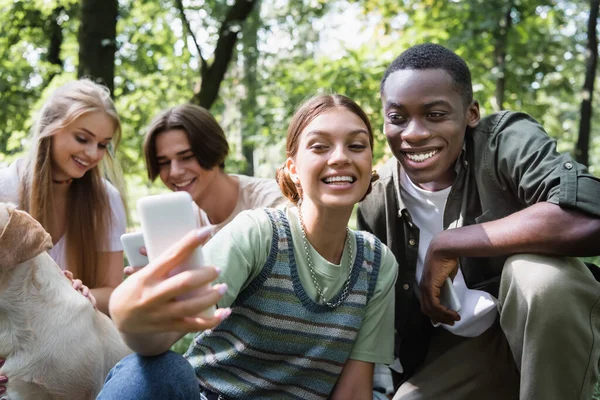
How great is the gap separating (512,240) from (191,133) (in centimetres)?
234

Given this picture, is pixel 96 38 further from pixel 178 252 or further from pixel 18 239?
pixel 178 252

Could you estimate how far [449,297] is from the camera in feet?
9.87

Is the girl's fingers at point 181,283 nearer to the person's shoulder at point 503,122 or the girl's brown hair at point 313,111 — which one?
the girl's brown hair at point 313,111

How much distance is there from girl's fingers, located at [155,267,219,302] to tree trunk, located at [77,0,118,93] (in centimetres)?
654

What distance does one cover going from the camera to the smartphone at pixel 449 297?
2.98 metres

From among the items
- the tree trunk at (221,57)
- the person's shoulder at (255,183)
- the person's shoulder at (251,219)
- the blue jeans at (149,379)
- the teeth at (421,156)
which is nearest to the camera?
the blue jeans at (149,379)

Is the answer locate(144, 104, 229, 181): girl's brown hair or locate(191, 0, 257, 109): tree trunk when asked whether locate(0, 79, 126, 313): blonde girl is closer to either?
locate(144, 104, 229, 181): girl's brown hair

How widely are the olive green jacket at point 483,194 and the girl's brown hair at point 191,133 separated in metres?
1.24

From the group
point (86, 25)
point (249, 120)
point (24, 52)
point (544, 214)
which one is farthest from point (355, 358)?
point (24, 52)

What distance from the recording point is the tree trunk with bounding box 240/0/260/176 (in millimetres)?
11461

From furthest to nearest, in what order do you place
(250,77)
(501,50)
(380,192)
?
(250,77) < (501,50) < (380,192)

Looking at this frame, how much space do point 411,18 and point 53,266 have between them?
34.2ft

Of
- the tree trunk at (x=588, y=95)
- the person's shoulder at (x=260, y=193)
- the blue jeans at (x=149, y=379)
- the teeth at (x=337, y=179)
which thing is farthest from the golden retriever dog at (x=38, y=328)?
the tree trunk at (x=588, y=95)

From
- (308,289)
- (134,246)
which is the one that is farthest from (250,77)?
(134,246)
